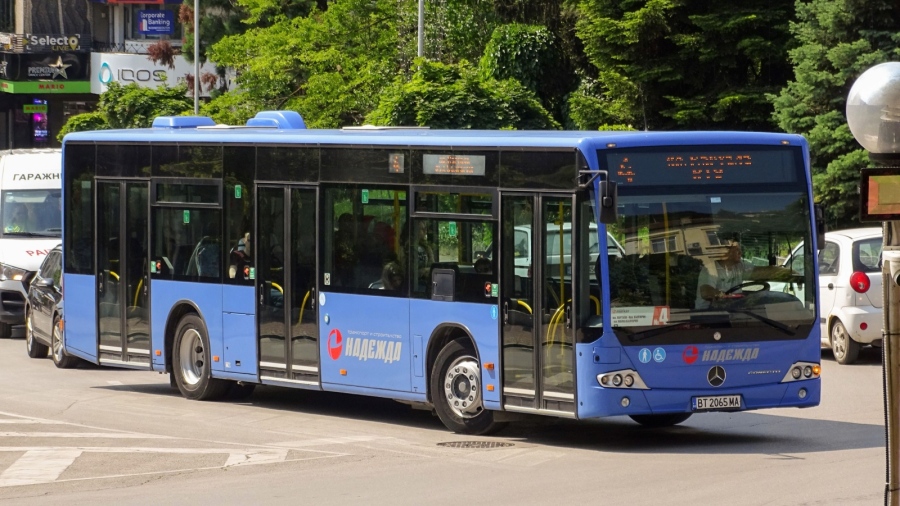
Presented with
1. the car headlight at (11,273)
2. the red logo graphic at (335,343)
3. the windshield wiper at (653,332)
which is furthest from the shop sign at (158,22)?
the windshield wiper at (653,332)

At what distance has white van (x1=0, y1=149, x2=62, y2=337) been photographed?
25.6 metres

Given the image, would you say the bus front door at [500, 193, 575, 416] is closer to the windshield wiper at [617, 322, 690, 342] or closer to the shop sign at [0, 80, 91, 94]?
the windshield wiper at [617, 322, 690, 342]

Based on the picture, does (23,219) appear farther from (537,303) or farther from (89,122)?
(89,122)

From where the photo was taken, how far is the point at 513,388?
12922 mm

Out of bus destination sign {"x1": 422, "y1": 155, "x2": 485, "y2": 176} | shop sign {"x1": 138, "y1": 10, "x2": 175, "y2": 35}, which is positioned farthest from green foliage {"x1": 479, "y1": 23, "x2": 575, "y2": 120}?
shop sign {"x1": 138, "y1": 10, "x2": 175, "y2": 35}

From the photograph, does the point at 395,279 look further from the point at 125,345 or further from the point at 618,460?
the point at 125,345

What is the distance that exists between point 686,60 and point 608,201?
76.2 feet

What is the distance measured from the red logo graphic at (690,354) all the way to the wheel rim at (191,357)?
249 inches

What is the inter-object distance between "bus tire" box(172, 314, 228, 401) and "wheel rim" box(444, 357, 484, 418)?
12.8 feet

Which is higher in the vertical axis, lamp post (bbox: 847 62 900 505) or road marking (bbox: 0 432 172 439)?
lamp post (bbox: 847 62 900 505)

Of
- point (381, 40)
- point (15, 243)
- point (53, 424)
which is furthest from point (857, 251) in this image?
point (381, 40)

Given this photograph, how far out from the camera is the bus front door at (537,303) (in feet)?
40.8

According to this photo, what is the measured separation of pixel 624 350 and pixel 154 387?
8.19 metres

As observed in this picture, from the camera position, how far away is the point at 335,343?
48.7ft
